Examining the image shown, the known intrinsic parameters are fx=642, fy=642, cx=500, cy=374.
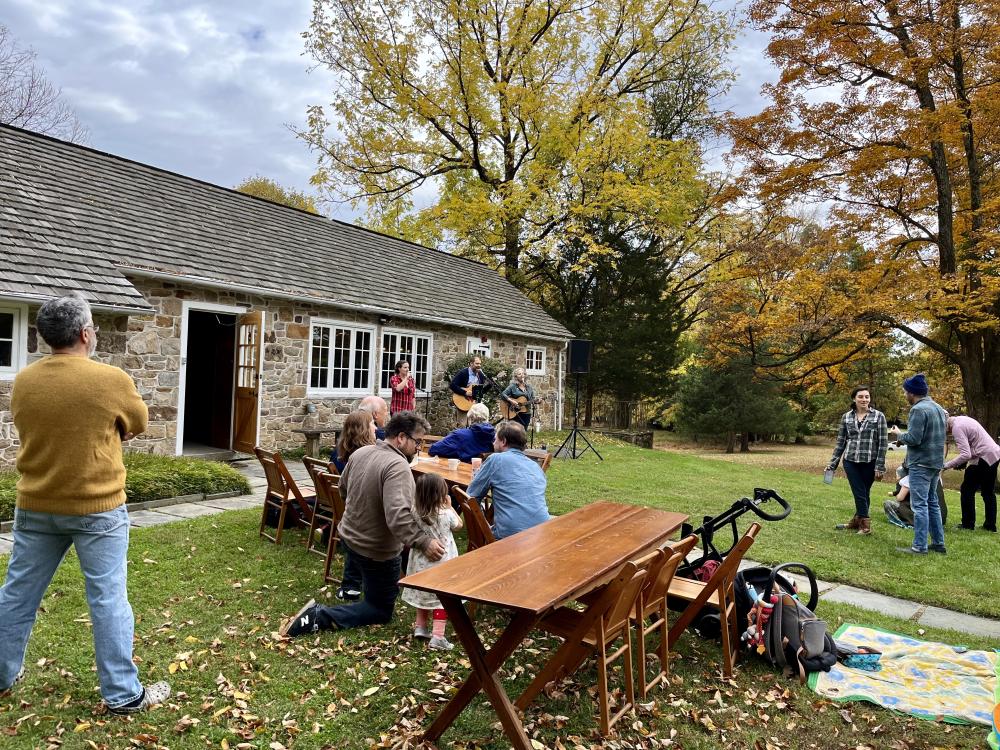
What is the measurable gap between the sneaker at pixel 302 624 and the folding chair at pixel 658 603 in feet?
6.58

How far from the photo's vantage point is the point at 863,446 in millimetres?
7359

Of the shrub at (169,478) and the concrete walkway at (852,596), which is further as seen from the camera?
the shrub at (169,478)

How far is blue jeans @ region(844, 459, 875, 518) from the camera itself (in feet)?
24.4

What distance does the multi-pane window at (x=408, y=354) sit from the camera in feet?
44.1

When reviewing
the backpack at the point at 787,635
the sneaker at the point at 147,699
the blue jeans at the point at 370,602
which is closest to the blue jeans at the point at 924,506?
the backpack at the point at 787,635

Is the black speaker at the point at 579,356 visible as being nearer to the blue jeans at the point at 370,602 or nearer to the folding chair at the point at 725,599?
the folding chair at the point at 725,599

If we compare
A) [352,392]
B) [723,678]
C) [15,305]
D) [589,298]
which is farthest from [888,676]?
[589,298]

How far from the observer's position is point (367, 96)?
22984 mm

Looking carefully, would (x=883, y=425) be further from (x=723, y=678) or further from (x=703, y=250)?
(x=703, y=250)

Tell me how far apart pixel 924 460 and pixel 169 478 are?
27.3ft

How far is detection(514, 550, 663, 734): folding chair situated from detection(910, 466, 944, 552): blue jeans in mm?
4892

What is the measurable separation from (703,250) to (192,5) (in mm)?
19358

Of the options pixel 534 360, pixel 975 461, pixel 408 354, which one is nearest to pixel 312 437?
pixel 408 354

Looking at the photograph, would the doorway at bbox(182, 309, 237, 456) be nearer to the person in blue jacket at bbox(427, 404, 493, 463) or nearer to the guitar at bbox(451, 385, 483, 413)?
the guitar at bbox(451, 385, 483, 413)
